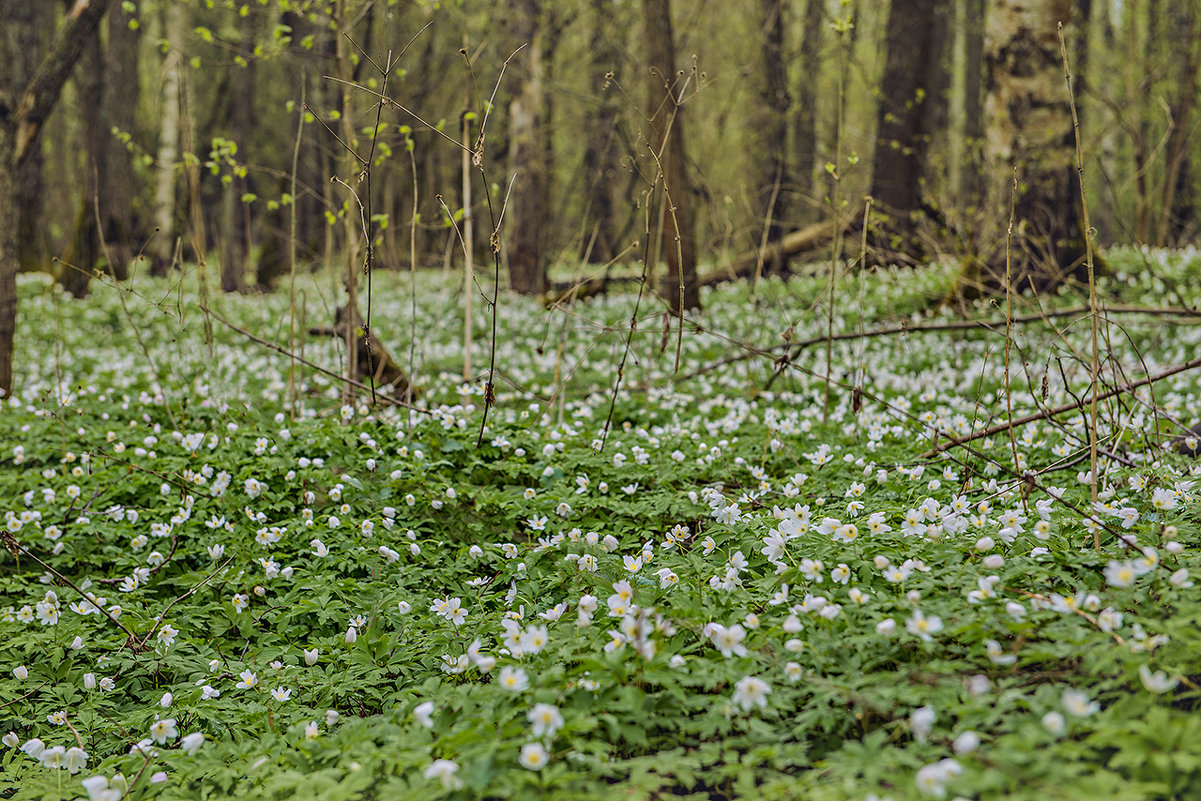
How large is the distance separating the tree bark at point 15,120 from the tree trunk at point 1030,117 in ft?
27.7

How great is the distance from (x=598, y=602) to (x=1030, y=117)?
27.2ft

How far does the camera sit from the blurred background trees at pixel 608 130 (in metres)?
5.72

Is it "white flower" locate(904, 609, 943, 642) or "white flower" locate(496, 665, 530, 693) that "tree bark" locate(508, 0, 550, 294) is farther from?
"white flower" locate(904, 609, 943, 642)

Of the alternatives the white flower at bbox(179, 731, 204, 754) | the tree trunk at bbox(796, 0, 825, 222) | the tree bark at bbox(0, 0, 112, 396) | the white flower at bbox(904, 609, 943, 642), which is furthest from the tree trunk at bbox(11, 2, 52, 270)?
the tree trunk at bbox(796, 0, 825, 222)

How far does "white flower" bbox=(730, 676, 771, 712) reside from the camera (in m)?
1.88

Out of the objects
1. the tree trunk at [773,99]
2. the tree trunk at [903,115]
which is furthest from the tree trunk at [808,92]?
the tree trunk at [903,115]

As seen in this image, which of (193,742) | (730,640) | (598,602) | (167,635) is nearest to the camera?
(730,640)

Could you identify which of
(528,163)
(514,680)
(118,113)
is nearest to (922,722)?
(514,680)

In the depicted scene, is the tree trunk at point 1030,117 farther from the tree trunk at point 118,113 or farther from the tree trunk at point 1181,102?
the tree trunk at point 118,113

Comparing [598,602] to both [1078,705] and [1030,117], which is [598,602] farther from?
[1030,117]

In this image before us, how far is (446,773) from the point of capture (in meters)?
1.74

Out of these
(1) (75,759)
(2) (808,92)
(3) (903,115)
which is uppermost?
(2) (808,92)

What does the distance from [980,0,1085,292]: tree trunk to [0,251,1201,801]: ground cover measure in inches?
149

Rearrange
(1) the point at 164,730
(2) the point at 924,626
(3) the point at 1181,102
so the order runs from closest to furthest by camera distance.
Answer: (2) the point at 924,626 < (1) the point at 164,730 < (3) the point at 1181,102
